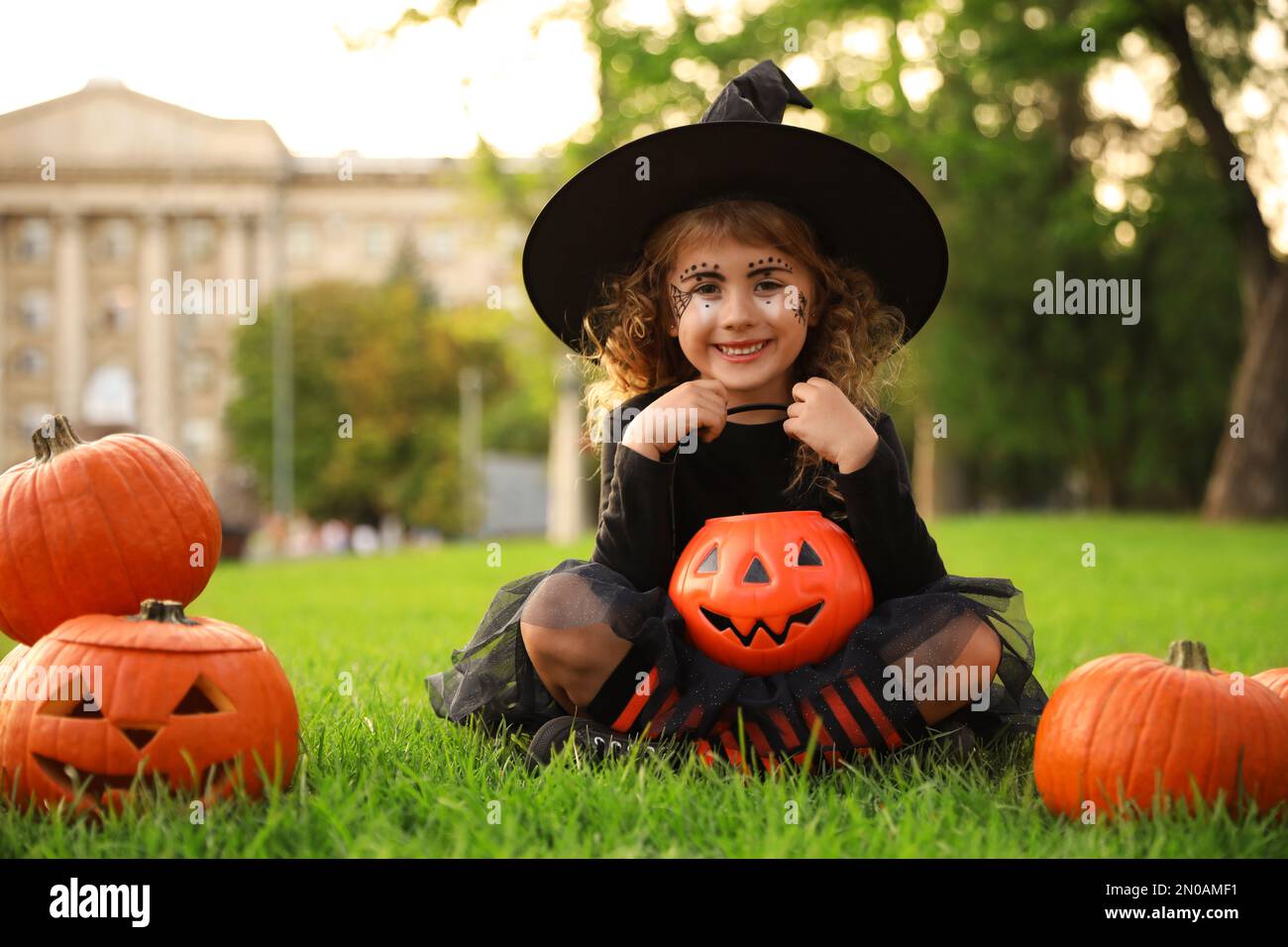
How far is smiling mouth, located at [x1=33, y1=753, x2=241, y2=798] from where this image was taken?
2.38 meters

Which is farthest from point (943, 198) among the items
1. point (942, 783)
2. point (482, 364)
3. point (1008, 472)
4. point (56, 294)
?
point (56, 294)

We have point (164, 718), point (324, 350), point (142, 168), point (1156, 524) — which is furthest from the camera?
point (142, 168)

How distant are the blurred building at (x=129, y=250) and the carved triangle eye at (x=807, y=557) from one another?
46.2 meters

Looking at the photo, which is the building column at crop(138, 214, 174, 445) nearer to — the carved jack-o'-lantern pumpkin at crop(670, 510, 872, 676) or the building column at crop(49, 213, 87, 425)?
the building column at crop(49, 213, 87, 425)

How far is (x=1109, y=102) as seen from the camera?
1998 cm

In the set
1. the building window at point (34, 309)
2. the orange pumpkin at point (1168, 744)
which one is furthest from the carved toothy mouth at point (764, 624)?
the building window at point (34, 309)

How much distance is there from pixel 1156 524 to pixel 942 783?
47.4ft

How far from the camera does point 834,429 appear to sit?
9.09 ft

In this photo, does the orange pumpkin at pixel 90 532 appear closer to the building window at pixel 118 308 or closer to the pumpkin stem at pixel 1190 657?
the pumpkin stem at pixel 1190 657

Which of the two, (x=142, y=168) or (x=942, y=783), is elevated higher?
(x=142, y=168)

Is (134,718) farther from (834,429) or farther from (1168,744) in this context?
(1168,744)

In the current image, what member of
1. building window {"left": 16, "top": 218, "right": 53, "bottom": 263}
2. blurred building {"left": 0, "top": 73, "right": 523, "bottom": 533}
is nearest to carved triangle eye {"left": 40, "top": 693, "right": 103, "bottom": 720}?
blurred building {"left": 0, "top": 73, "right": 523, "bottom": 533}

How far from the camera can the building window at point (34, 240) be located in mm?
50906

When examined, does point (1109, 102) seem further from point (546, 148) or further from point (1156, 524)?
point (546, 148)
